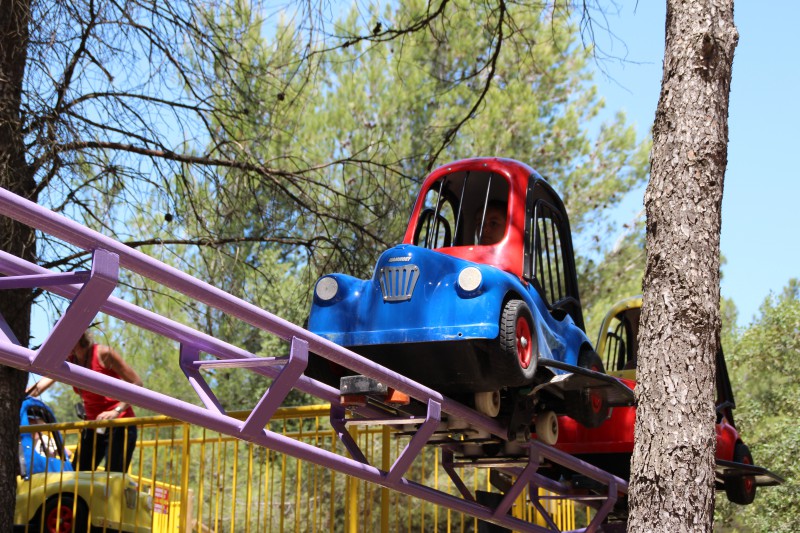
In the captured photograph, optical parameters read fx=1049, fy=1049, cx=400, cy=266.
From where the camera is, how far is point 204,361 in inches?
176

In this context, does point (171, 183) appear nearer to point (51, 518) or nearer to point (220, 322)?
point (220, 322)

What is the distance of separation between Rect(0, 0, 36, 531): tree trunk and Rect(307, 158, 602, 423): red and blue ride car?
1826mm

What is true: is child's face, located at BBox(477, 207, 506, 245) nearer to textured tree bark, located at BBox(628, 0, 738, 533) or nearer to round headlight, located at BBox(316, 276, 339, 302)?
round headlight, located at BBox(316, 276, 339, 302)

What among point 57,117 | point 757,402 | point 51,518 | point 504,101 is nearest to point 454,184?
point 57,117

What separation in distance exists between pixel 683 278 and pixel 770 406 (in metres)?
11.7

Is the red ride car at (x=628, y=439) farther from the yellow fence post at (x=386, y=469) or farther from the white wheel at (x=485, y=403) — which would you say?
the white wheel at (x=485, y=403)

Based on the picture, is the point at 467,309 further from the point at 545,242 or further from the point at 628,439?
the point at 628,439

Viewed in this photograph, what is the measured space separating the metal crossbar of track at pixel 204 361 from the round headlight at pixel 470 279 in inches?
21.8

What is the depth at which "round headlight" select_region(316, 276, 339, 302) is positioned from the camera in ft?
18.2

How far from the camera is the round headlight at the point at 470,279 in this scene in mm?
5207

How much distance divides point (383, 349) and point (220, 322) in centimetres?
261

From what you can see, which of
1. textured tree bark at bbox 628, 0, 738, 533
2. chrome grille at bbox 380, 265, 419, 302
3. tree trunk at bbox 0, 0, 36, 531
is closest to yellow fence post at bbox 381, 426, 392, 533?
chrome grille at bbox 380, 265, 419, 302

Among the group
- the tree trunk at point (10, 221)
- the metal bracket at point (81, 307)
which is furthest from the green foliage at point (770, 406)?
the metal bracket at point (81, 307)

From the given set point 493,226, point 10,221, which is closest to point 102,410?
point 10,221
